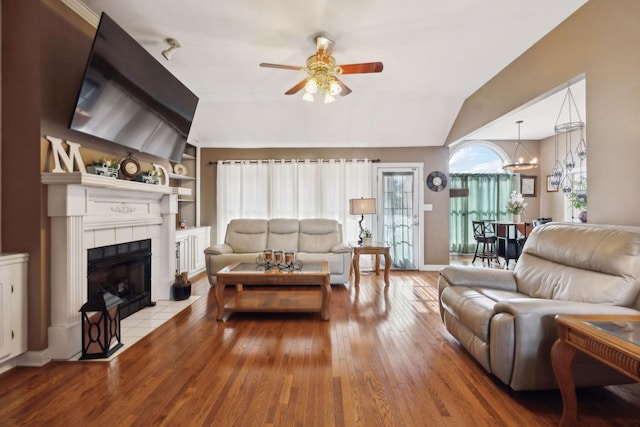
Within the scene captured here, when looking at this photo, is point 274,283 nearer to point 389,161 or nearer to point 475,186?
point 389,161

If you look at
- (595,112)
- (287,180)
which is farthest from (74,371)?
(595,112)

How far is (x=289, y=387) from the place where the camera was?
6.35 ft

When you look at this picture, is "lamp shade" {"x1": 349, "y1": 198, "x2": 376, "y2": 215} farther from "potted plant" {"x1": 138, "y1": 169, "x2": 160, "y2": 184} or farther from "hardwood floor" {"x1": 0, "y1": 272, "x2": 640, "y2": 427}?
"potted plant" {"x1": 138, "y1": 169, "x2": 160, "y2": 184}

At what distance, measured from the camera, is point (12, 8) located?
85.9 inches

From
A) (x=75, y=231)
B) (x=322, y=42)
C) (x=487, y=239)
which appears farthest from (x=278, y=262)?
(x=487, y=239)

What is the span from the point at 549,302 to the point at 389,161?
4146mm

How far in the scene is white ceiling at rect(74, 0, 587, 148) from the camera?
249 cm

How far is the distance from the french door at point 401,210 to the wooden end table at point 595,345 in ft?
13.3

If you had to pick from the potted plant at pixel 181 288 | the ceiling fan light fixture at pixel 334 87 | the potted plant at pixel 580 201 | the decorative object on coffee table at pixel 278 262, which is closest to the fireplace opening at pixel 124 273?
the potted plant at pixel 181 288

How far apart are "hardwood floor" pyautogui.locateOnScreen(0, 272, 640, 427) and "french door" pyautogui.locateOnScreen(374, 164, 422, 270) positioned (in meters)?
2.82

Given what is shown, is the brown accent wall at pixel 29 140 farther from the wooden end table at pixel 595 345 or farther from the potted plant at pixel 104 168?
the wooden end table at pixel 595 345

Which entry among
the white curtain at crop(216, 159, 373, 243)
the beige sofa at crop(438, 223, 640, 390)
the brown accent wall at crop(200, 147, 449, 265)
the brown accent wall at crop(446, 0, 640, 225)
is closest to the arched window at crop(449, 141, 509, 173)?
the brown accent wall at crop(200, 147, 449, 265)

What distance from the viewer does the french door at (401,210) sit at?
5609 millimetres

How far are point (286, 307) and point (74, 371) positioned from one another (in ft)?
5.76
